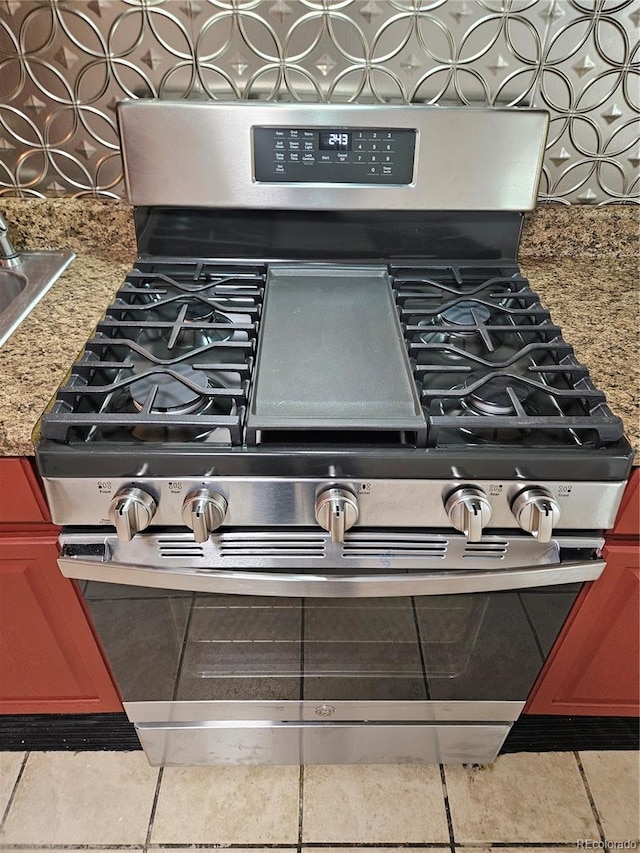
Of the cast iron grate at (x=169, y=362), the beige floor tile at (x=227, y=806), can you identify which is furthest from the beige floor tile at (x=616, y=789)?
the cast iron grate at (x=169, y=362)

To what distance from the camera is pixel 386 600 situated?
0.98 metres

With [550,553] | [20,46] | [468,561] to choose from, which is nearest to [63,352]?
[20,46]

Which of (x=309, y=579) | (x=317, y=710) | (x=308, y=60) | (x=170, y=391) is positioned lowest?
(x=317, y=710)

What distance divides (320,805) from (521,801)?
0.41 metres

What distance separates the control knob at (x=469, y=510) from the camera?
839 millimetres

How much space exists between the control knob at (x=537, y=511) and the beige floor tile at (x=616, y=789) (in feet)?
2.64

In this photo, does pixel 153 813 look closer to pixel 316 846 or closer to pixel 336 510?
pixel 316 846

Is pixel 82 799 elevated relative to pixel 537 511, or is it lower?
lower

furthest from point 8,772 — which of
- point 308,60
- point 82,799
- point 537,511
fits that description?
point 308,60

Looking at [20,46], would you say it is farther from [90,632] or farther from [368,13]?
[90,632]

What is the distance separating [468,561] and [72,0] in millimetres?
1127

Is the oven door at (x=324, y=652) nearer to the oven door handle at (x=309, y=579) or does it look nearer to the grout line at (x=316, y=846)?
the oven door handle at (x=309, y=579)

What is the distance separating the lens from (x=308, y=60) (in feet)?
Answer: 3.76

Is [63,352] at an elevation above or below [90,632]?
above
